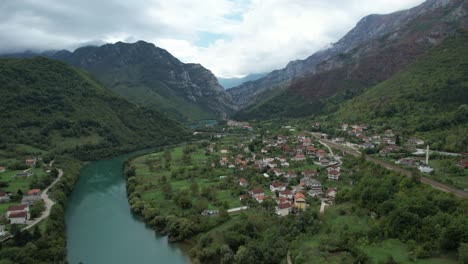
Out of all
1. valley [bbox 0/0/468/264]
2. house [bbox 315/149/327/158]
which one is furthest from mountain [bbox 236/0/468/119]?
house [bbox 315/149/327/158]

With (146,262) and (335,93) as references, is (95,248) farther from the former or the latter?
(335,93)

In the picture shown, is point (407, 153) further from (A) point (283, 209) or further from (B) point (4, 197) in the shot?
(B) point (4, 197)

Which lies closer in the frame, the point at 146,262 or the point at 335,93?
the point at 146,262

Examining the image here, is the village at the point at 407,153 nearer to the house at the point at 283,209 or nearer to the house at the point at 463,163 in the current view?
the house at the point at 463,163

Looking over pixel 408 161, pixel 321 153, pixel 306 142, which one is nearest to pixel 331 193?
pixel 408 161

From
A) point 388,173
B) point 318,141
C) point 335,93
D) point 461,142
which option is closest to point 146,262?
point 388,173

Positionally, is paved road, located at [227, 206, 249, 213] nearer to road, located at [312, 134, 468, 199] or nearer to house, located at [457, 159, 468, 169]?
road, located at [312, 134, 468, 199]
